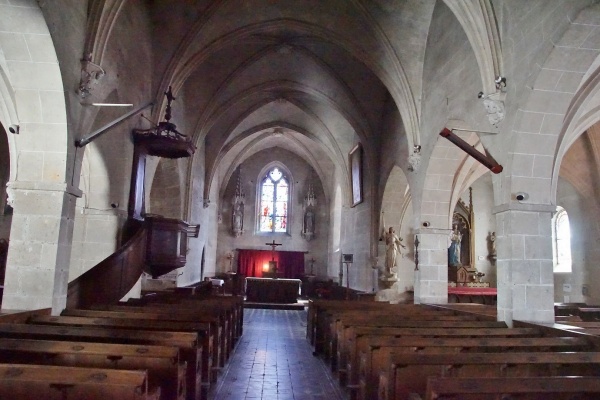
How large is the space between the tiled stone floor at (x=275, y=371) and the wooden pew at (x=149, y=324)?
1.64 ft

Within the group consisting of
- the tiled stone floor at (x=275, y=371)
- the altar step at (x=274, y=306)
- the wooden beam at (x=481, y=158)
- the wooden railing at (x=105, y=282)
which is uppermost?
the wooden beam at (x=481, y=158)

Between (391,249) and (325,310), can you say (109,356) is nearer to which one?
(325,310)

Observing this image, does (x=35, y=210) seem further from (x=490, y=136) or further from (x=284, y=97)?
(x=284, y=97)

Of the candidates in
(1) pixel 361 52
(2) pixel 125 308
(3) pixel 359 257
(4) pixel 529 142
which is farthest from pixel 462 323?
(3) pixel 359 257

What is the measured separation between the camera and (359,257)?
53.9 feet

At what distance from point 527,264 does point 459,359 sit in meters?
3.48

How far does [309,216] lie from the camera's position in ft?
80.6

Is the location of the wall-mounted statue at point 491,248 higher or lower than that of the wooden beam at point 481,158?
lower

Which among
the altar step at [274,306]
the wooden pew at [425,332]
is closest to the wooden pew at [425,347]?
the wooden pew at [425,332]

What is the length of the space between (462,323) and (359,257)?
1005cm

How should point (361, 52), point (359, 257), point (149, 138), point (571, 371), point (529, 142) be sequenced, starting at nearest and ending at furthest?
point (571, 371)
point (529, 142)
point (149, 138)
point (361, 52)
point (359, 257)

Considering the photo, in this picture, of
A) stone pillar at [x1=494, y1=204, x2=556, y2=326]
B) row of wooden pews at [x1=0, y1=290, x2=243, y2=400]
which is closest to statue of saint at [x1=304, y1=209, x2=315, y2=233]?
stone pillar at [x1=494, y1=204, x2=556, y2=326]

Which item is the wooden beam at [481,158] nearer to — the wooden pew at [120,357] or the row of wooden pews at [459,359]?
the row of wooden pews at [459,359]

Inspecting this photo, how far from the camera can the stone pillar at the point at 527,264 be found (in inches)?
258
